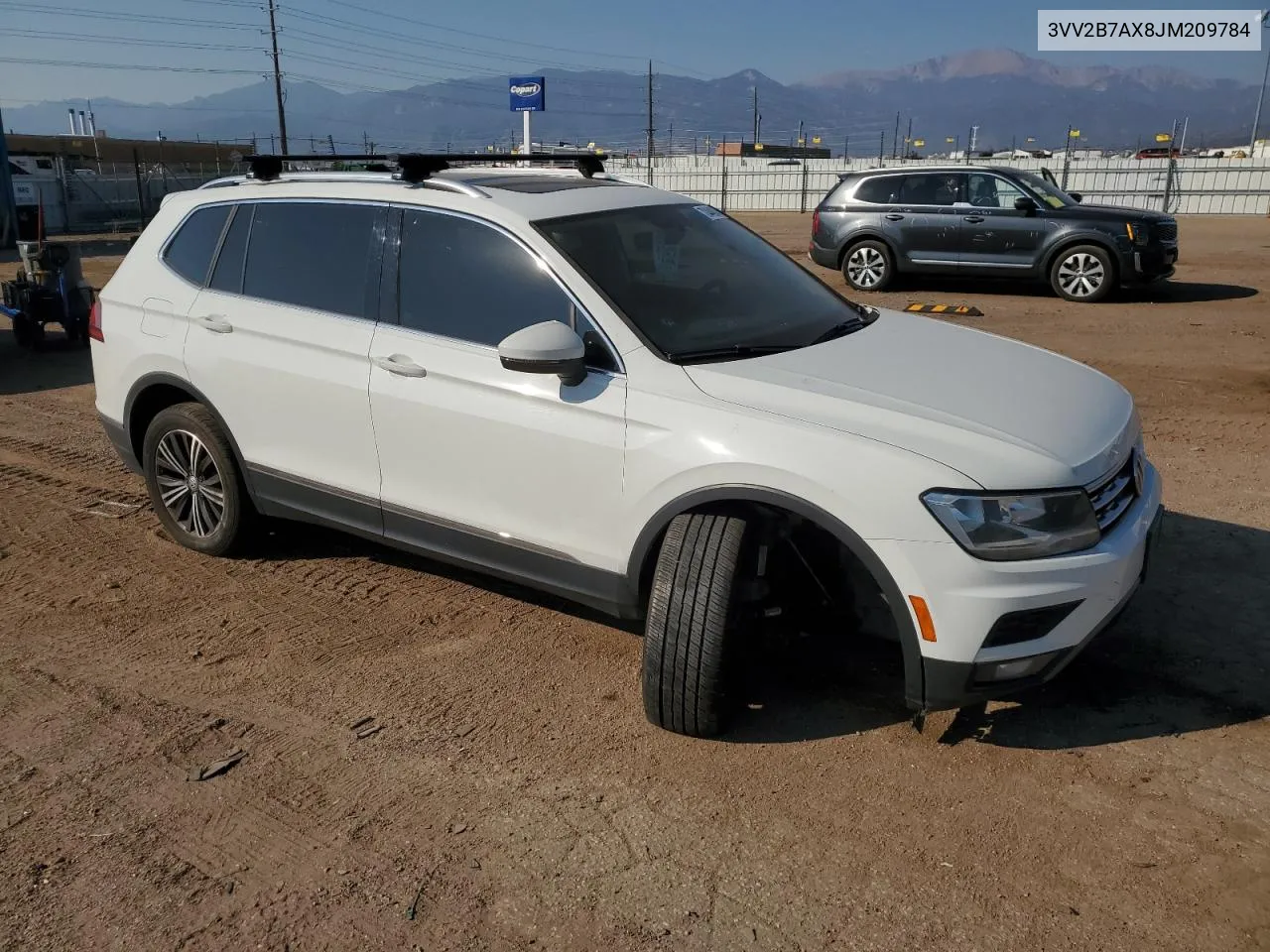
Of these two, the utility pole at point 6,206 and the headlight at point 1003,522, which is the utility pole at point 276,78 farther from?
the headlight at point 1003,522

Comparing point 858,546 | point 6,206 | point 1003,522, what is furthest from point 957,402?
point 6,206

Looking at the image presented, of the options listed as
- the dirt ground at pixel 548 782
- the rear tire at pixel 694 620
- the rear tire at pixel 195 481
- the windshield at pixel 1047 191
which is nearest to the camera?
the dirt ground at pixel 548 782

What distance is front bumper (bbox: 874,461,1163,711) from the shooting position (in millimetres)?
2904

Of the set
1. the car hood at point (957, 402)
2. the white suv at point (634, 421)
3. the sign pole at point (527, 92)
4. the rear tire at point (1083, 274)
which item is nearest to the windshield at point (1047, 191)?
the rear tire at point (1083, 274)

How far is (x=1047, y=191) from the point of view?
42.6 ft

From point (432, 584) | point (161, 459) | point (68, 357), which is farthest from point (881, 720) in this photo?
point (68, 357)

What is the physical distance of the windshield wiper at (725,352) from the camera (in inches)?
137

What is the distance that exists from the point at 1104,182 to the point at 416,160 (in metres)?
28.4

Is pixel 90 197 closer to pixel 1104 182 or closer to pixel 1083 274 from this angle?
pixel 1083 274

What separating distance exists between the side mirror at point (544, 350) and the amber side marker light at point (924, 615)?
133 centimetres

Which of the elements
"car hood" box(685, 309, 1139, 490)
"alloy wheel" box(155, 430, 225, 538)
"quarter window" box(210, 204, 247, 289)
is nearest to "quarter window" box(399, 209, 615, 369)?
"car hood" box(685, 309, 1139, 490)

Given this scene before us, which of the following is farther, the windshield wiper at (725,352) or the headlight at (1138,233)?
the headlight at (1138,233)

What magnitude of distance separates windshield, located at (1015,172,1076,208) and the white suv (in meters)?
9.60

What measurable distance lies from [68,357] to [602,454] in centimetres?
921
